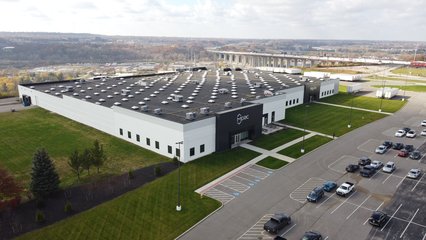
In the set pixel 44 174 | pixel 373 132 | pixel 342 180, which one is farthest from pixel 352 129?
pixel 44 174

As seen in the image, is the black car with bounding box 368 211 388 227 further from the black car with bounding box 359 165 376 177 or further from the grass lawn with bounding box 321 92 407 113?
the grass lawn with bounding box 321 92 407 113

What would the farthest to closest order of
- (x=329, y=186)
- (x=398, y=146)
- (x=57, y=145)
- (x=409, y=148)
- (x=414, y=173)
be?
(x=57, y=145), (x=398, y=146), (x=409, y=148), (x=414, y=173), (x=329, y=186)

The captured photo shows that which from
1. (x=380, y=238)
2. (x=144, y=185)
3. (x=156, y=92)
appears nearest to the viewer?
(x=380, y=238)

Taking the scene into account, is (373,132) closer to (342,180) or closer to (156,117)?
(342,180)

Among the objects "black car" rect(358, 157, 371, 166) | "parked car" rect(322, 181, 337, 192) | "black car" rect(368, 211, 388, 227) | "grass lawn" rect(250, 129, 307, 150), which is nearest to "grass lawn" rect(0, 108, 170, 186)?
"grass lawn" rect(250, 129, 307, 150)

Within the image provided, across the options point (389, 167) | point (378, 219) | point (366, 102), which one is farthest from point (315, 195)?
point (366, 102)

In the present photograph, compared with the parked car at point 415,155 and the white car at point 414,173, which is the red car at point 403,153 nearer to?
the parked car at point 415,155

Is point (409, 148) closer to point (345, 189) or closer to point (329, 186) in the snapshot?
point (345, 189)
